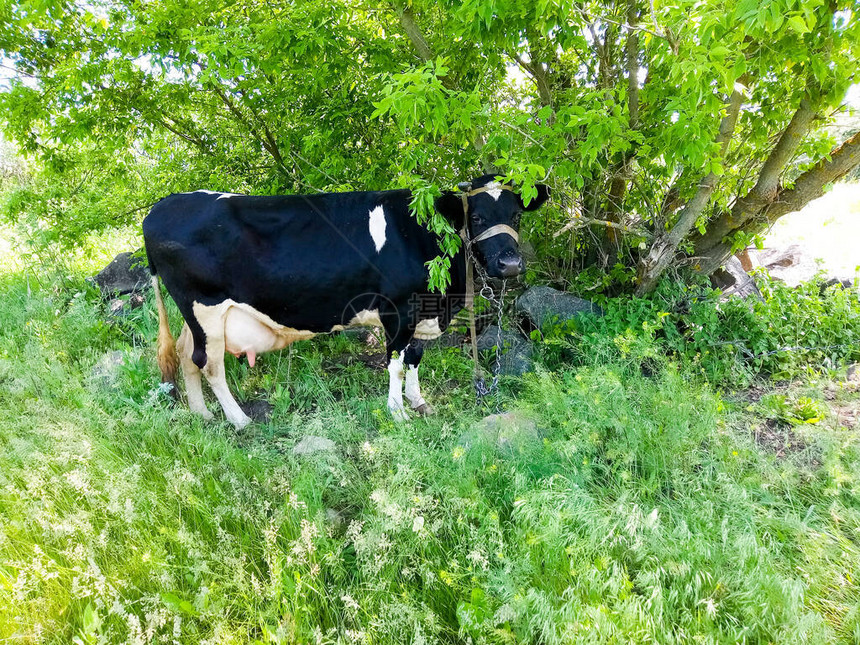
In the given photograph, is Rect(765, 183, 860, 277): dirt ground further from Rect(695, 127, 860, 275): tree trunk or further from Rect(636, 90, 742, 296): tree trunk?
Rect(636, 90, 742, 296): tree trunk

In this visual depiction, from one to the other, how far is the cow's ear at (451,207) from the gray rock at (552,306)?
1406mm

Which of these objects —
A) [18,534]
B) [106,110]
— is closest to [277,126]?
[106,110]

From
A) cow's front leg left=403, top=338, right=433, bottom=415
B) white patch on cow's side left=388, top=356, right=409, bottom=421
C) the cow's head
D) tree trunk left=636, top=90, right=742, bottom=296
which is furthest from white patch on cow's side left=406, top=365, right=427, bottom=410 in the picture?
tree trunk left=636, top=90, right=742, bottom=296

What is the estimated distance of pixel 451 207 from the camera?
3795 mm

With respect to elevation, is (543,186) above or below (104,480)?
above

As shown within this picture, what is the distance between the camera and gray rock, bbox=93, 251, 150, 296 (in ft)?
20.5

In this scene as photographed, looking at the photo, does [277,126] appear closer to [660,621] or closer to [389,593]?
[389,593]

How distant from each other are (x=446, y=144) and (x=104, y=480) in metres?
3.82

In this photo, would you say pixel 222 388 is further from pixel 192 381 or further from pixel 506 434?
pixel 506 434

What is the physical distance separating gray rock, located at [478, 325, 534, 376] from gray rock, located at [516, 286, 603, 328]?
25 cm

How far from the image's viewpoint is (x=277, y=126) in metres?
4.99

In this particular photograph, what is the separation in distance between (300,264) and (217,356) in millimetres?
970

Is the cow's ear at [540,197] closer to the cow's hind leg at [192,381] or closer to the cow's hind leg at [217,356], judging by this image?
the cow's hind leg at [217,356]

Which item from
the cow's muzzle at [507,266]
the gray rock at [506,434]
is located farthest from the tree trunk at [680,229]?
the gray rock at [506,434]
